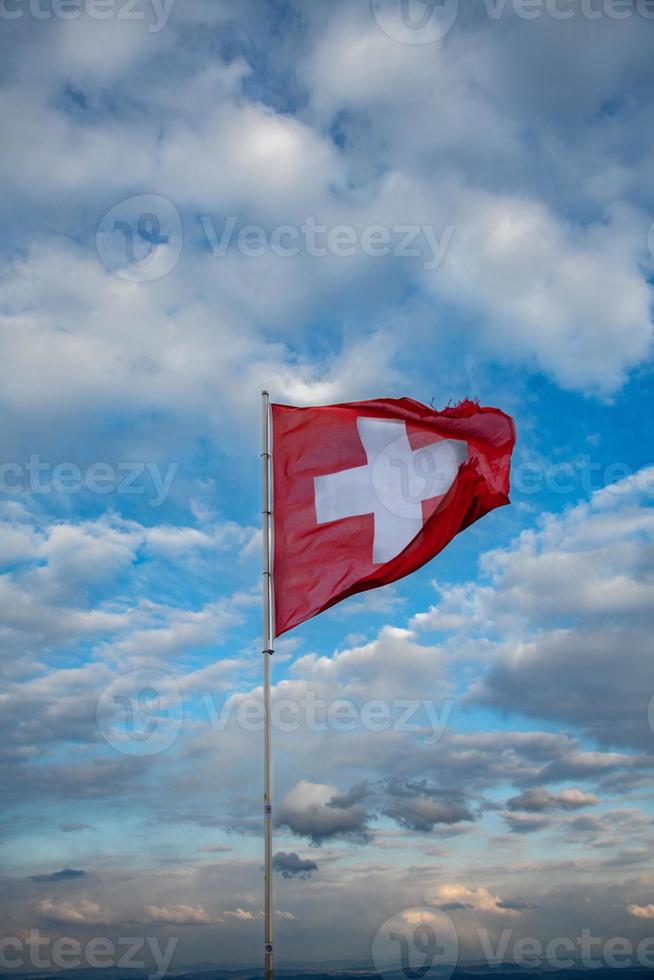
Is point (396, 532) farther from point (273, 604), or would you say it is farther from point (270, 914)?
point (270, 914)

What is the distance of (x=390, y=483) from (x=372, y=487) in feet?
1.66

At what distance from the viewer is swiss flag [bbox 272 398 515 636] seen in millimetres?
25531

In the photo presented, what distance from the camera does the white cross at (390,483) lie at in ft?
85.9

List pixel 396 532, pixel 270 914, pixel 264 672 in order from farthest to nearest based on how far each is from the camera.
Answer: pixel 396 532 < pixel 264 672 < pixel 270 914

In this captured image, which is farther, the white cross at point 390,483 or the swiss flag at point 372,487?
the white cross at point 390,483

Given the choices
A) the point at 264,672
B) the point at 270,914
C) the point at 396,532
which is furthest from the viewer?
the point at 396,532

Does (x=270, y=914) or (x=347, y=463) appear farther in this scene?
(x=347, y=463)

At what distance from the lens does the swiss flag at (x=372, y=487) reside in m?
25.5

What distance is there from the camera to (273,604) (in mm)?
24562

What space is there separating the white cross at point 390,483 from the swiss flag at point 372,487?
28 mm

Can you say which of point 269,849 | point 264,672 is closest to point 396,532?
point 264,672

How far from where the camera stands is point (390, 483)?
26828mm

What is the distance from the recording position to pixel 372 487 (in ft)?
88.0

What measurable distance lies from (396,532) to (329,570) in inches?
84.3
